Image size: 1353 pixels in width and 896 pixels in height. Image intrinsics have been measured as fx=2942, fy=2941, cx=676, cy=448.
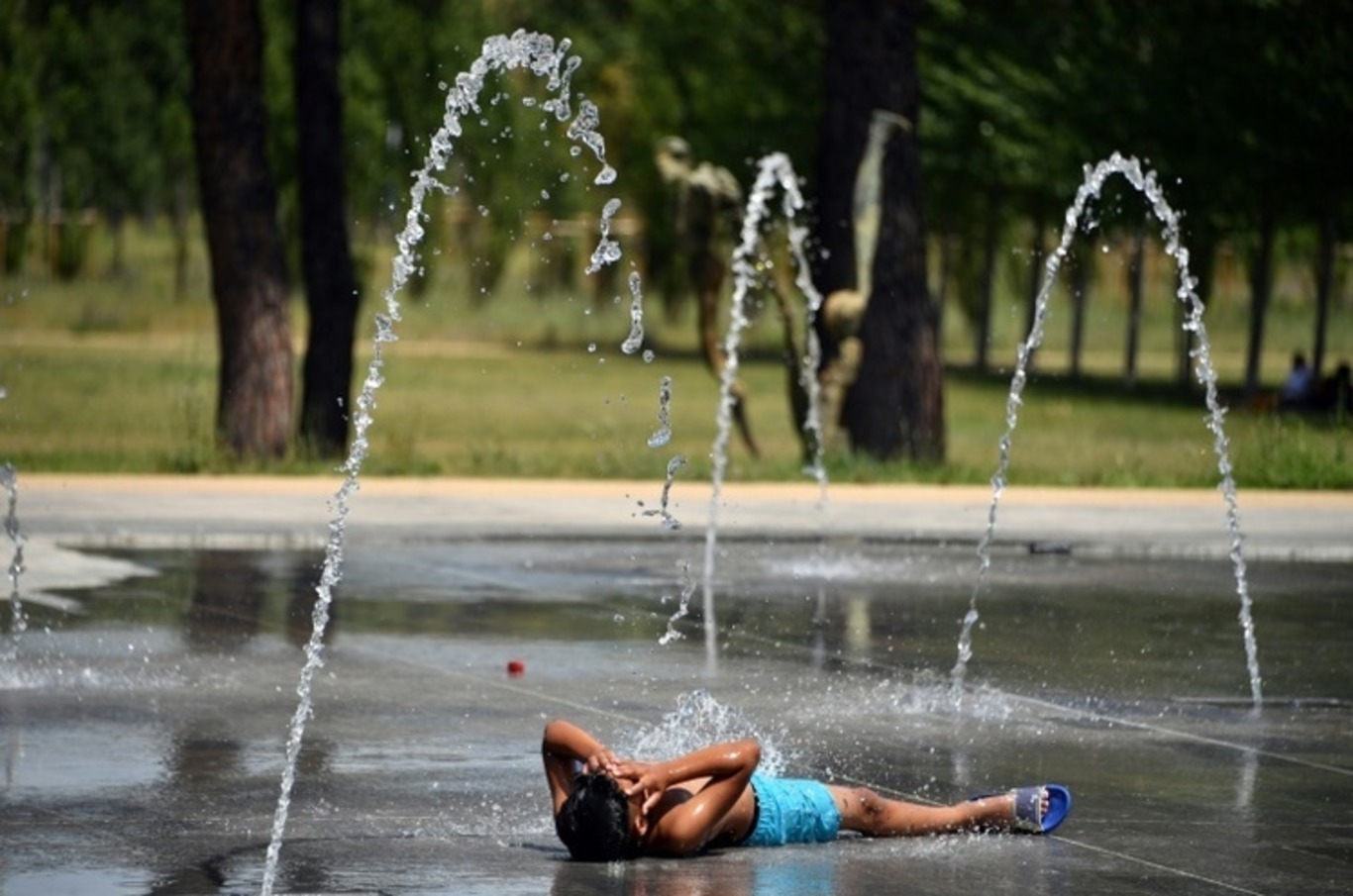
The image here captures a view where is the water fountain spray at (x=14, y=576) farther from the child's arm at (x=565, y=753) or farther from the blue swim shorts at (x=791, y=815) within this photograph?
the blue swim shorts at (x=791, y=815)

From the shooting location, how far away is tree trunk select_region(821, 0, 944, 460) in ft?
79.9

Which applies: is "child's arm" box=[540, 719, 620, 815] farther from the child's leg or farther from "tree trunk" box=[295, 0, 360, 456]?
"tree trunk" box=[295, 0, 360, 456]

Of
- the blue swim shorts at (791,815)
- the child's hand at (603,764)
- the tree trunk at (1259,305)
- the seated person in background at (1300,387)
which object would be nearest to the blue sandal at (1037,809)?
the blue swim shorts at (791,815)

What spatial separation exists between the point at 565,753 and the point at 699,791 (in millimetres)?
401

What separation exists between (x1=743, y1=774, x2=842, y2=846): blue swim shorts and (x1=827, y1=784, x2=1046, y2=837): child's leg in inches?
1.7

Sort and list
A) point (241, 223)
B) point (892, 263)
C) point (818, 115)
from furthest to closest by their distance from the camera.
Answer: point (818, 115) → point (892, 263) → point (241, 223)

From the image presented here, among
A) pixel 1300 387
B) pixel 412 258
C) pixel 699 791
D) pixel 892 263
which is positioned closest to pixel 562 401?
pixel 1300 387

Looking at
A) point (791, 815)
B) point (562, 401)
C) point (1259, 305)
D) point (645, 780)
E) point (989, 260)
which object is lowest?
point (791, 815)

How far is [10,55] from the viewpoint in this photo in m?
53.2

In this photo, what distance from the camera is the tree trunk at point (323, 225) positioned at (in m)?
24.8

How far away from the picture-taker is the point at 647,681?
1231cm

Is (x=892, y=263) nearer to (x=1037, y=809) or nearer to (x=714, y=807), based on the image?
(x=1037, y=809)

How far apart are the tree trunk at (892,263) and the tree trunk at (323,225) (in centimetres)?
427

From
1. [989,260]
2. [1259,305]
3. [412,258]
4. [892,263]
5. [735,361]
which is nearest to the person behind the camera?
A: [412,258]
